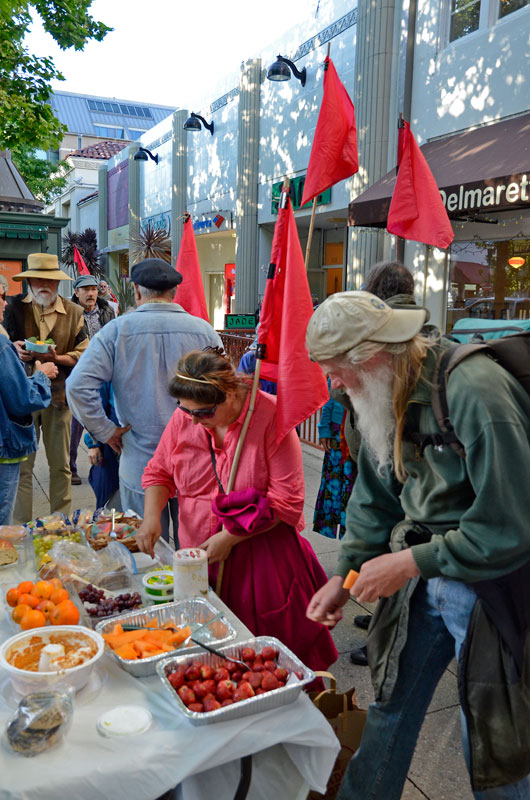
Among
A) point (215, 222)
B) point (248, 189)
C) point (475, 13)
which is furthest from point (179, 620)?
point (215, 222)

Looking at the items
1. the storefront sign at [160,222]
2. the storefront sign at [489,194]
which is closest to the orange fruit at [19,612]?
the storefront sign at [489,194]

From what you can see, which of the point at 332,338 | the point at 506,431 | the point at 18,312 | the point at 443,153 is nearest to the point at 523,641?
the point at 506,431

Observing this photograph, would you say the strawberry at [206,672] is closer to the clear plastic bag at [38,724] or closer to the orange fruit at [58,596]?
the clear plastic bag at [38,724]

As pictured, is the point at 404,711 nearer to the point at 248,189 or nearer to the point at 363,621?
the point at 363,621

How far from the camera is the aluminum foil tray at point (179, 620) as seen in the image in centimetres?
197

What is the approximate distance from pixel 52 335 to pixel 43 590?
3714 millimetres

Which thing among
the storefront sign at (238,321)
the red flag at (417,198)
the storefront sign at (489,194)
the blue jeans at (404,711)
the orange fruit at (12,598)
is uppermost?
the storefront sign at (489,194)

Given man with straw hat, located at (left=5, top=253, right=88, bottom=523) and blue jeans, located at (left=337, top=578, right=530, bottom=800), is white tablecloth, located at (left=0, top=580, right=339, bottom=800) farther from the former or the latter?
man with straw hat, located at (left=5, top=253, right=88, bottom=523)

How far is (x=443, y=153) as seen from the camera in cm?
880

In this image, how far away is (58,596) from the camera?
90.1 inches

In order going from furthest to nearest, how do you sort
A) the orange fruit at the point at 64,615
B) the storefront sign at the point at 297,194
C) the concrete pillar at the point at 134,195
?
1. the concrete pillar at the point at 134,195
2. the storefront sign at the point at 297,194
3. the orange fruit at the point at 64,615

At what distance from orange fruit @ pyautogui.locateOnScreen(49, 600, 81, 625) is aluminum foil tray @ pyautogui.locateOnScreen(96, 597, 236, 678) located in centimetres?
9

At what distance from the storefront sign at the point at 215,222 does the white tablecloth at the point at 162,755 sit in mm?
17288

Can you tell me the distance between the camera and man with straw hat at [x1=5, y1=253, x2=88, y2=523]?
544 cm
